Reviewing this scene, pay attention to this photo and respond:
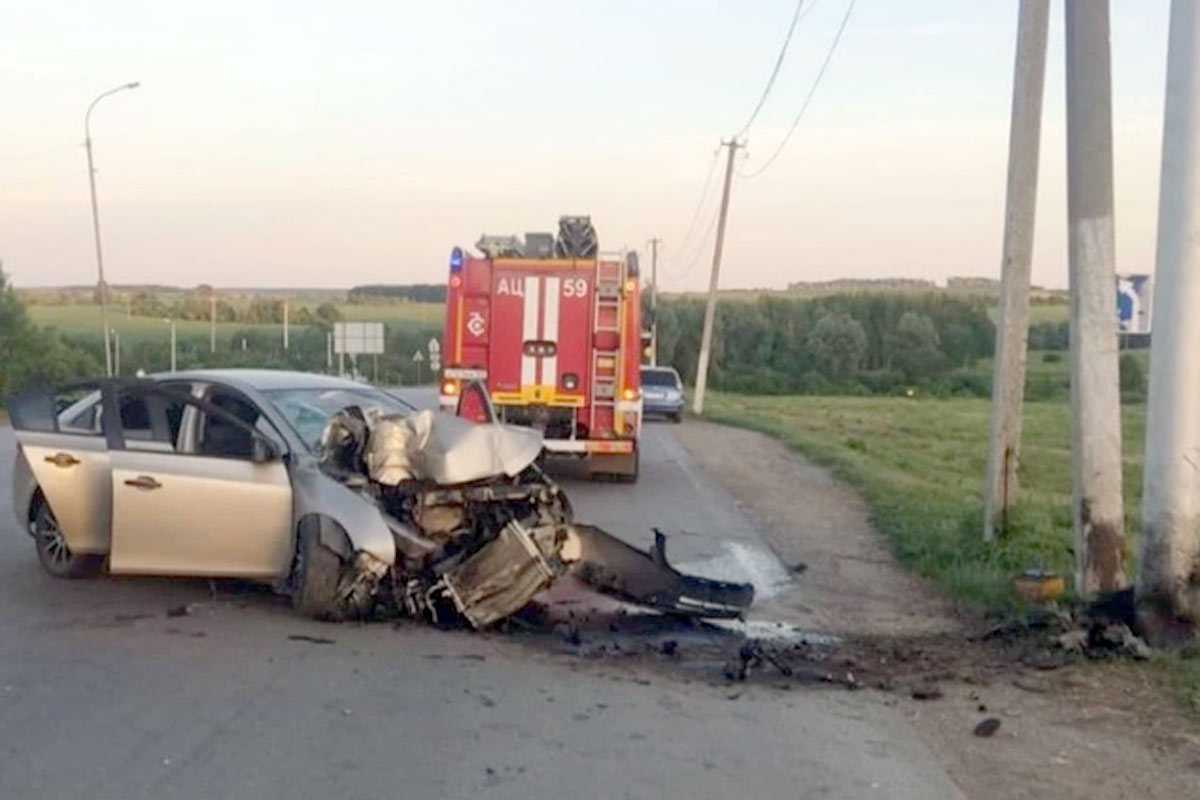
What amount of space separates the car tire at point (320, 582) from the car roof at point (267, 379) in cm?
178

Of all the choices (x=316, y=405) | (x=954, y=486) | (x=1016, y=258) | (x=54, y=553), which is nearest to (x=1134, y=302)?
(x=1016, y=258)

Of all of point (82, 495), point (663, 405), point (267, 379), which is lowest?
point (663, 405)

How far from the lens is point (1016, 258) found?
15.2 metres

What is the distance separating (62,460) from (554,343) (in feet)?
35.4

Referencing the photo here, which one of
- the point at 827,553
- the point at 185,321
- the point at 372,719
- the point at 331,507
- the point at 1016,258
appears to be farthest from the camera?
the point at 185,321

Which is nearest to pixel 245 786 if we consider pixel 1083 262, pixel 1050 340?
pixel 1083 262

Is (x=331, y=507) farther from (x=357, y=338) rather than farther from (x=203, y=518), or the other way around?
(x=357, y=338)

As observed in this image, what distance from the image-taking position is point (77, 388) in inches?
483

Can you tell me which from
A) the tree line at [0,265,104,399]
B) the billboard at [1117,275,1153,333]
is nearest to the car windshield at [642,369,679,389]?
the tree line at [0,265,104,399]

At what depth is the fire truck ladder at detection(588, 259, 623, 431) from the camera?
72.0ft

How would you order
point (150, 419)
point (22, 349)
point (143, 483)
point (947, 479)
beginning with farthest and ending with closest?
point (22, 349) < point (947, 479) < point (150, 419) < point (143, 483)

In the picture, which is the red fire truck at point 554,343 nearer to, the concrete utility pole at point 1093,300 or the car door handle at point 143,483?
the concrete utility pole at point 1093,300

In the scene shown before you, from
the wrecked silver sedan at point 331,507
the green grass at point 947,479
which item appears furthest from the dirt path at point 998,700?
the wrecked silver sedan at point 331,507

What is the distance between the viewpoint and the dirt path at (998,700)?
7324 millimetres
